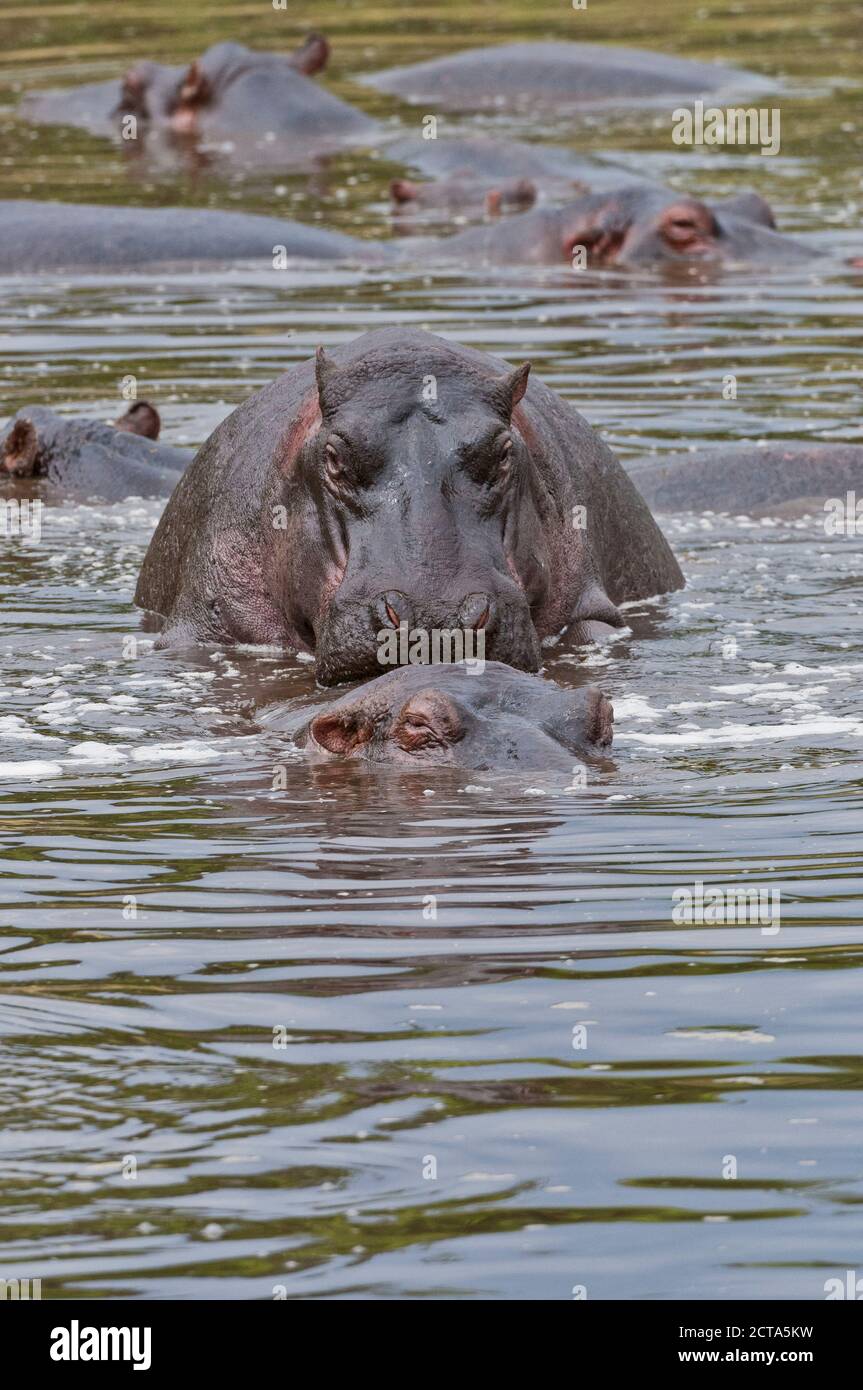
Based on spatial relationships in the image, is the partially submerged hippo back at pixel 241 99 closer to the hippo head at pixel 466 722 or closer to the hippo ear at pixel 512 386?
the hippo ear at pixel 512 386

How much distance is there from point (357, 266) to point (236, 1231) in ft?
43.4

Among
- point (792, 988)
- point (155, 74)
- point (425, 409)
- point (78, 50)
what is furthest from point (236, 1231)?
point (78, 50)

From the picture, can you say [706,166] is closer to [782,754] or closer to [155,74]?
[155,74]

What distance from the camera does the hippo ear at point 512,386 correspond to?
26.1 ft

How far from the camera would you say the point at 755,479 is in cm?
1114

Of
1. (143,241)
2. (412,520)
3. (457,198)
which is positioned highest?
(457,198)

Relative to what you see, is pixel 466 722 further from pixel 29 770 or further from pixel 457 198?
pixel 457 198

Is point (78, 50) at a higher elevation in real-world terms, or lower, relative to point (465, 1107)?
higher

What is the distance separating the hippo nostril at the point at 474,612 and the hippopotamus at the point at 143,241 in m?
9.59

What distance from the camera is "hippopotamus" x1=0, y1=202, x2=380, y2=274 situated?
16.8 meters

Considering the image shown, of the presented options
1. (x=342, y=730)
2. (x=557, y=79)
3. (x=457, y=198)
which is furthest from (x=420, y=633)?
(x=557, y=79)

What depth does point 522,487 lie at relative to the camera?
810 cm

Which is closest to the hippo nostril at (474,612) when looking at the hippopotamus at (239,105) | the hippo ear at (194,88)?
the hippopotamus at (239,105)

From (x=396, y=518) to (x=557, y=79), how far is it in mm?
17130
